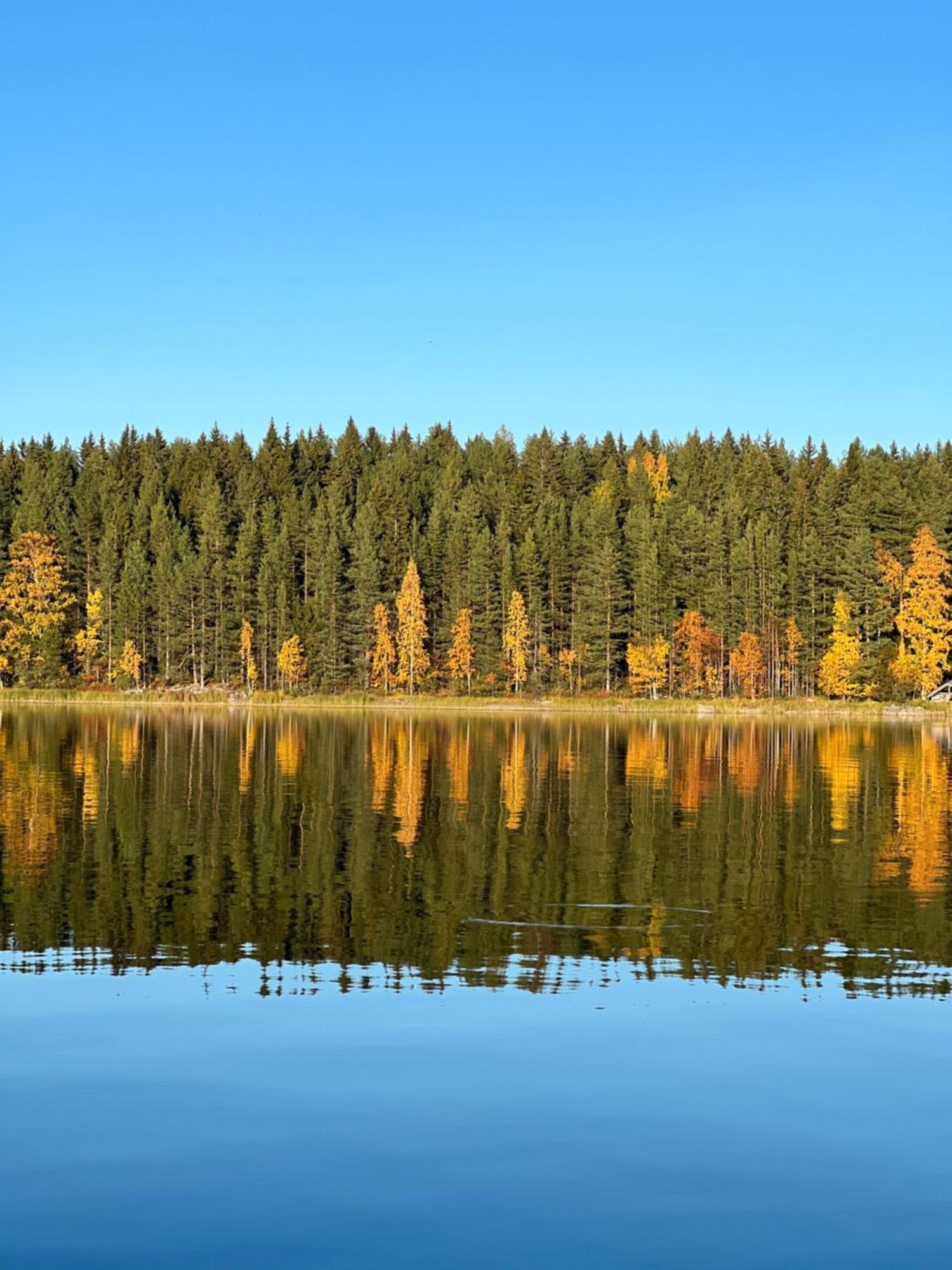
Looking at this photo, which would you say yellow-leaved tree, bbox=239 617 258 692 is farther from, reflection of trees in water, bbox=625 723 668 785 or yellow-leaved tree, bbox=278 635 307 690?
reflection of trees in water, bbox=625 723 668 785

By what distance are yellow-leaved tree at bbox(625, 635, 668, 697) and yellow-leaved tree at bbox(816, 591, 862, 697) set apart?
1641 centimetres

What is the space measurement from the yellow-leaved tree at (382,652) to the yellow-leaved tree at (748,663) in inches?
1429

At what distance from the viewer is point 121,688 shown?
15812cm

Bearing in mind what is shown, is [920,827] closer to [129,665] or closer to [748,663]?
[748,663]

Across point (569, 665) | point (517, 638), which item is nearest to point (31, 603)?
point (517, 638)

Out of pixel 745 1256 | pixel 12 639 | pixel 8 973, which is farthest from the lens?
pixel 12 639

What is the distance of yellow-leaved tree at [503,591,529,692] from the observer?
14775 cm

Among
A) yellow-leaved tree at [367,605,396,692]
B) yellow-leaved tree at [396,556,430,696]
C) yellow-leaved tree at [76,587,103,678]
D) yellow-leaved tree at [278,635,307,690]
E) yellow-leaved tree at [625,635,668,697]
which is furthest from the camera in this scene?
yellow-leaved tree at [76,587,103,678]

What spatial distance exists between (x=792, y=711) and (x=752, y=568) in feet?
74.7

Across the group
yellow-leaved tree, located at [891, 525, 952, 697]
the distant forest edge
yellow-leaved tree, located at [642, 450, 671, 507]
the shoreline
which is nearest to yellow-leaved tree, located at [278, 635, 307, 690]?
the distant forest edge

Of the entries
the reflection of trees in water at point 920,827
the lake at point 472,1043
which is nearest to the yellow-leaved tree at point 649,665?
the reflection of trees in water at point 920,827

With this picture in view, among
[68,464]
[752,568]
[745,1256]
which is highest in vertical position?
[68,464]

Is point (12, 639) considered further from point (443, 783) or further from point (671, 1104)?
point (671, 1104)

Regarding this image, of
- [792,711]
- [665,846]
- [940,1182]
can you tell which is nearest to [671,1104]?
[940,1182]
